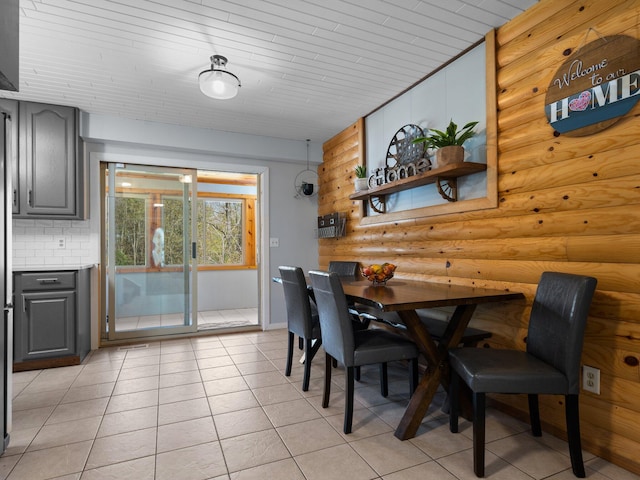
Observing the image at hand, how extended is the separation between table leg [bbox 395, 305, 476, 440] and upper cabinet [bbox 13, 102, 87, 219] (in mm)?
3392

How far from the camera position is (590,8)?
186 cm

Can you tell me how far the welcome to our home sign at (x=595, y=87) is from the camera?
1.68 metres

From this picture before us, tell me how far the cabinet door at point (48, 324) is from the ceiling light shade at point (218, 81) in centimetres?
230

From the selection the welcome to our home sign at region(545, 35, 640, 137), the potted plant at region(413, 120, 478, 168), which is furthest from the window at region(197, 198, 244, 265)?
the welcome to our home sign at region(545, 35, 640, 137)

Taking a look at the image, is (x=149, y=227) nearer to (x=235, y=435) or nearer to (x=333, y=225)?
(x=333, y=225)

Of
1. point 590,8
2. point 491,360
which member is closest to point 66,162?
point 491,360

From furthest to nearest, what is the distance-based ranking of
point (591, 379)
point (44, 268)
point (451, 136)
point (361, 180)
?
point (361, 180)
point (44, 268)
point (451, 136)
point (591, 379)

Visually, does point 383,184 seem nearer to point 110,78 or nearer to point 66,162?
point 110,78

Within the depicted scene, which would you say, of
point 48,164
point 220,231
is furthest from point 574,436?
point 220,231

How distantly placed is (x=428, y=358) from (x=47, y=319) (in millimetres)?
3293

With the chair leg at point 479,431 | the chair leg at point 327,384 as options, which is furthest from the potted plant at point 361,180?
the chair leg at point 479,431

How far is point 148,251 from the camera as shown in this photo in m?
4.21

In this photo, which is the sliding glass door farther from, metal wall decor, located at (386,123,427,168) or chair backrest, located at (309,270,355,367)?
chair backrest, located at (309,270,355,367)

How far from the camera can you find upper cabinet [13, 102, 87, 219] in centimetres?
334
